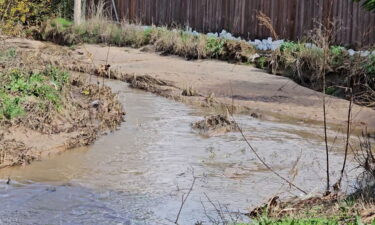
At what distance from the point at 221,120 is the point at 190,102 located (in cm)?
247

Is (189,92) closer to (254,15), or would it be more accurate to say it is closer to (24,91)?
(24,91)

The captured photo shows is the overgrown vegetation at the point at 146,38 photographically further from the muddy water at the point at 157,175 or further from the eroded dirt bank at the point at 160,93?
the muddy water at the point at 157,175

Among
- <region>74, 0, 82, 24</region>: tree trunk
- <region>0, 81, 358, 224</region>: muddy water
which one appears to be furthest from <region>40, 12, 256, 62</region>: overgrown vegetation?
<region>0, 81, 358, 224</region>: muddy water

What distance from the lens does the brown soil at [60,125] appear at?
8.32 metres

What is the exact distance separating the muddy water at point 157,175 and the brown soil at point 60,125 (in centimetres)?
19

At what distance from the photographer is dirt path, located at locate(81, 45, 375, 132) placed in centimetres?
1199

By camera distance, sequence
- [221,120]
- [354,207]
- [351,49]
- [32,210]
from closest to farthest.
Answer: [354,207] → [32,210] → [221,120] → [351,49]

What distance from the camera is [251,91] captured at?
13648mm

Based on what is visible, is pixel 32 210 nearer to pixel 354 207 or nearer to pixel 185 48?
pixel 354 207

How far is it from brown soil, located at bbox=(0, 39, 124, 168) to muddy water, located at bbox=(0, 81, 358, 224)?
186mm

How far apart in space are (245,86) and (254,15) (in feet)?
13.6

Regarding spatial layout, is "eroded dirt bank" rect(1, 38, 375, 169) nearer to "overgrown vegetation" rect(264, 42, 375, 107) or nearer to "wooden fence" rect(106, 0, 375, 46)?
"overgrown vegetation" rect(264, 42, 375, 107)

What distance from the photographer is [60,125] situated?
30.8ft

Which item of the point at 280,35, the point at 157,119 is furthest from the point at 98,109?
the point at 280,35
